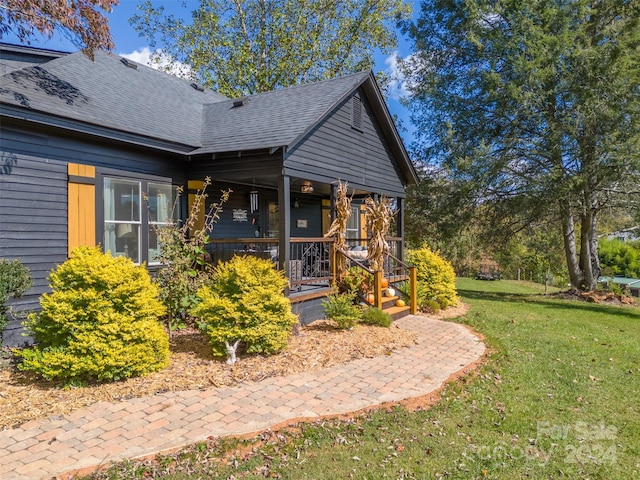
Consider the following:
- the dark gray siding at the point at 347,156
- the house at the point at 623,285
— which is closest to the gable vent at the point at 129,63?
the dark gray siding at the point at 347,156

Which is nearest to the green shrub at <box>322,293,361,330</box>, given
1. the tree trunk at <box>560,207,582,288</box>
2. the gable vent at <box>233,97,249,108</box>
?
the gable vent at <box>233,97,249,108</box>

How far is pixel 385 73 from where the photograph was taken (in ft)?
78.4

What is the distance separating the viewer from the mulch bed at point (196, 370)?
14.0ft

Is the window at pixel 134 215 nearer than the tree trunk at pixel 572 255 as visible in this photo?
Yes

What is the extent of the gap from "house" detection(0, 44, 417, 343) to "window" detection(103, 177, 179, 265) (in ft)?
0.07

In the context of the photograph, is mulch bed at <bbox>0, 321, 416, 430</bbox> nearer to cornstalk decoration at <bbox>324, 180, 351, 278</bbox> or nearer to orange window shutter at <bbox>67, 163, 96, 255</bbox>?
cornstalk decoration at <bbox>324, 180, 351, 278</bbox>

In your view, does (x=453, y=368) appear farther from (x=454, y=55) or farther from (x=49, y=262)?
(x=454, y=55)

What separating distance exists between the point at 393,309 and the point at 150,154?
230 inches

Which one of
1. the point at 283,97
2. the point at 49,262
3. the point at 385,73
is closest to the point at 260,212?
the point at 283,97

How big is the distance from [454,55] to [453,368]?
49.2 ft

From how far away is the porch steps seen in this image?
8781 mm

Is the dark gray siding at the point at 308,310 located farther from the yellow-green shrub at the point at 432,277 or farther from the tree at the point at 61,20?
the tree at the point at 61,20

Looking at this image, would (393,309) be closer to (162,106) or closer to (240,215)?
(240,215)

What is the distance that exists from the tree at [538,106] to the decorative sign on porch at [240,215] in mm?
8239
